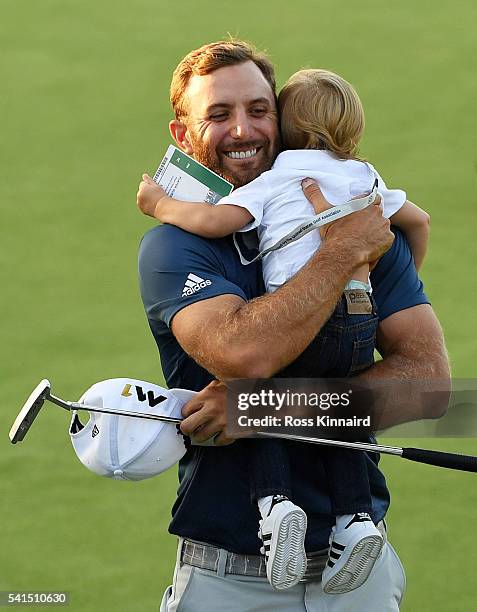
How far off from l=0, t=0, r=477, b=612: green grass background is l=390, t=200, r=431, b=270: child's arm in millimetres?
1629

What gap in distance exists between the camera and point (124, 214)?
6277mm

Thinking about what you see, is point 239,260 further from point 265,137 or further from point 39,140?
point 39,140

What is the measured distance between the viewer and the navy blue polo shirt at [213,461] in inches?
110

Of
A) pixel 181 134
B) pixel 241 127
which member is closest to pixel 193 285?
pixel 241 127

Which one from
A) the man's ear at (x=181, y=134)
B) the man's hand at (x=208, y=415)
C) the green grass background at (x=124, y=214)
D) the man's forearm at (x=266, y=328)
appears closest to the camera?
the man's forearm at (x=266, y=328)

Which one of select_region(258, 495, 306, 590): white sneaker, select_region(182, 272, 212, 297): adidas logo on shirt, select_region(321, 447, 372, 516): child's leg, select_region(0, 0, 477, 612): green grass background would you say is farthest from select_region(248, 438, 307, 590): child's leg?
select_region(0, 0, 477, 612): green grass background

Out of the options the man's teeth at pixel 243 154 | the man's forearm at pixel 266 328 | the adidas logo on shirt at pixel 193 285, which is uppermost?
the man's teeth at pixel 243 154

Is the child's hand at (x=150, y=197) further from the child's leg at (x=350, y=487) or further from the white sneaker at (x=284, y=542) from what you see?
the white sneaker at (x=284, y=542)

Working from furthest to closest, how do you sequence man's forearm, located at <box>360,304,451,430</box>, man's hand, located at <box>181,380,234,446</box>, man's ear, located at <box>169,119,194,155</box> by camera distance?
man's ear, located at <box>169,119,194,155</box>, man's forearm, located at <box>360,304,451,430</box>, man's hand, located at <box>181,380,234,446</box>

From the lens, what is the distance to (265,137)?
3033 millimetres

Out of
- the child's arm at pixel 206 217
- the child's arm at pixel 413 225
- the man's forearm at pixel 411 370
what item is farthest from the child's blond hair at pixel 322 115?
the man's forearm at pixel 411 370

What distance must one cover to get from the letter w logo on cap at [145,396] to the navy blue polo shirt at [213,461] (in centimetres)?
10

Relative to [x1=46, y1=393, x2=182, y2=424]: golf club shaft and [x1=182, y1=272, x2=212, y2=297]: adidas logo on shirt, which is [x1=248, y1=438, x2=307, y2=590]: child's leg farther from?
[x1=182, y1=272, x2=212, y2=297]: adidas logo on shirt

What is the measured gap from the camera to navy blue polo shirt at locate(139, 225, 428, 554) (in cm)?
279
